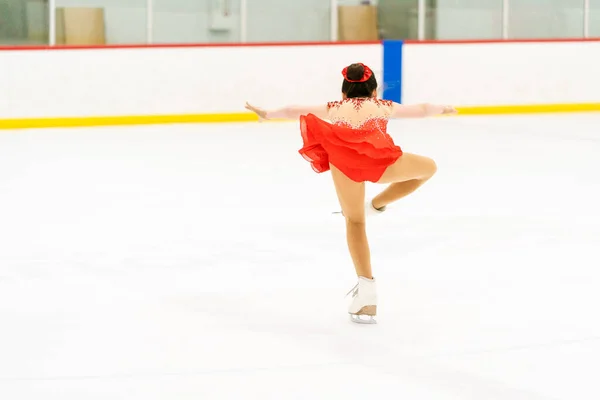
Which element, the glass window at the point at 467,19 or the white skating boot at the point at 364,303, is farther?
the glass window at the point at 467,19

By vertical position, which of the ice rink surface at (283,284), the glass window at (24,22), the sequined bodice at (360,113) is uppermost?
the glass window at (24,22)

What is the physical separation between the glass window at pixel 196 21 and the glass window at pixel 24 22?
4.23 ft

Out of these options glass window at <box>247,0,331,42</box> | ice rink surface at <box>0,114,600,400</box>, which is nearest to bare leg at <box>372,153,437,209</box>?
ice rink surface at <box>0,114,600,400</box>

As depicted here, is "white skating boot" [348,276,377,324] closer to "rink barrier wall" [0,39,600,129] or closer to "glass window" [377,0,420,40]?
"rink barrier wall" [0,39,600,129]

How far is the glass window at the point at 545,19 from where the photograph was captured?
44.2 ft

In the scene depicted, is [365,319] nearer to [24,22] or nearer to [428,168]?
[428,168]

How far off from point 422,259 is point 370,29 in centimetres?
861

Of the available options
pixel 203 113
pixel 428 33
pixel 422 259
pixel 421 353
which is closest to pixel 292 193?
pixel 422 259

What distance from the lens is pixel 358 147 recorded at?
11.7ft

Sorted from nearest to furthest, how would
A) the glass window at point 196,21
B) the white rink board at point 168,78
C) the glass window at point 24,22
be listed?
the white rink board at point 168,78 < the glass window at point 24,22 < the glass window at point 196,21

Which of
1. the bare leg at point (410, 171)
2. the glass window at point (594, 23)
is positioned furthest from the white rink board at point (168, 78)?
the bare leg at point (410, 171)

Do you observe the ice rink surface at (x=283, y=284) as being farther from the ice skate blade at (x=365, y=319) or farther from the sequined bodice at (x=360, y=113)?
the sequined bodice at (x=360, y=113)

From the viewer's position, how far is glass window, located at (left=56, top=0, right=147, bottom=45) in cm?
1181

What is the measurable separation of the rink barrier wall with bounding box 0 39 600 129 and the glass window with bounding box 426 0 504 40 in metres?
0.76
